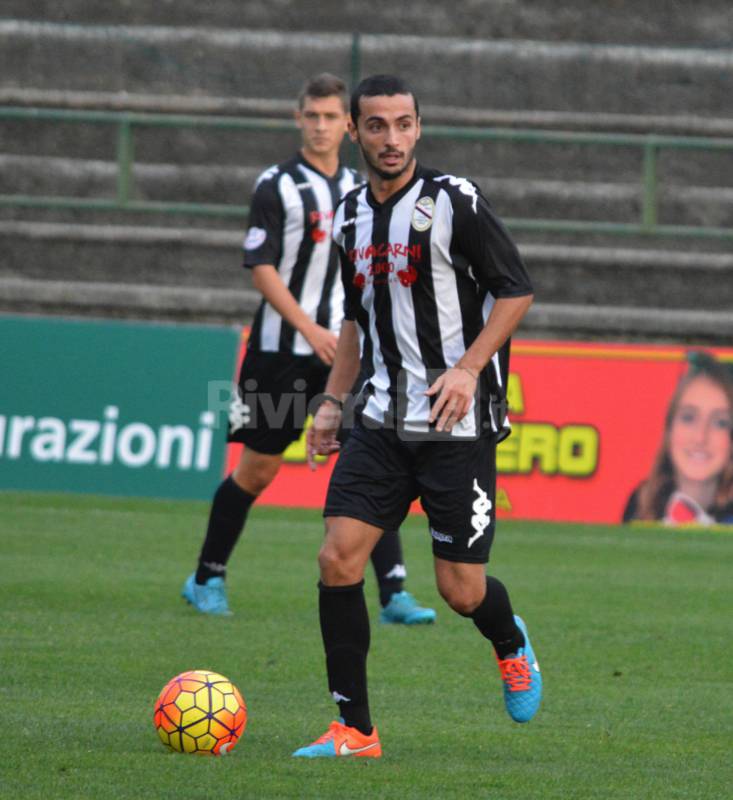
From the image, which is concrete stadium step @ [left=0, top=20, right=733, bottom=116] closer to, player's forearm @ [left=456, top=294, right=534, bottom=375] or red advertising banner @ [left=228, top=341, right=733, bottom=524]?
red advertising banner @ [left=228, top=341, right=733, bottom=524]

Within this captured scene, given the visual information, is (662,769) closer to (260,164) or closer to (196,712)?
(196,712)

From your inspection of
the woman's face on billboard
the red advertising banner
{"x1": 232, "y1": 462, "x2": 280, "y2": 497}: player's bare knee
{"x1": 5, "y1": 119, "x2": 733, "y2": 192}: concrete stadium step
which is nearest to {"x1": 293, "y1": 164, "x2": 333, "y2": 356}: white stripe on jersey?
{"x1": 232, "y1": 462, "x2": 280, "y2": 497}: player's bare knee

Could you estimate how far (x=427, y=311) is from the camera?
16.2ft

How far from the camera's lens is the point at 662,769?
465 cm

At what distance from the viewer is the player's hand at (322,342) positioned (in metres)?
7.20

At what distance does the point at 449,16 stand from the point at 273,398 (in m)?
11.3

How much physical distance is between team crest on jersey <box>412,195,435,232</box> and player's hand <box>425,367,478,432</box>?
0.44m

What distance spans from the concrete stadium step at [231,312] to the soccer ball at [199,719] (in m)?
10.2

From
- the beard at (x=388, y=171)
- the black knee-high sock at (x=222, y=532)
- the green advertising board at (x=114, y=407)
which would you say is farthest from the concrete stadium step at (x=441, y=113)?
the beard at (x=388, y=171)

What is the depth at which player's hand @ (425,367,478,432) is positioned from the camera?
4.75 m

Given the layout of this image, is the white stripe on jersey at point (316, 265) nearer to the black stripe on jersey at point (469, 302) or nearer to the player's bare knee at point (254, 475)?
the player's bare knee at point (254, 475)

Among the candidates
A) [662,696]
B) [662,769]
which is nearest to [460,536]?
[662,769]

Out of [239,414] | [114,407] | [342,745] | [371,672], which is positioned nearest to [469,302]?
[342,745]

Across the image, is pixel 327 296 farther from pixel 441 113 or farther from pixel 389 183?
pixel 441 113
